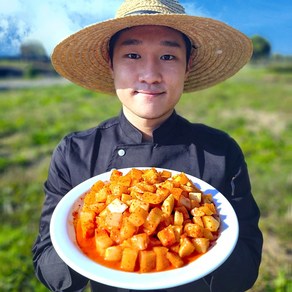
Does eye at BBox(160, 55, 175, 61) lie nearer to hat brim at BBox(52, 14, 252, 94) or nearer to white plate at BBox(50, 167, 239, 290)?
hat brim at BBox(52, 14, 252, 94)

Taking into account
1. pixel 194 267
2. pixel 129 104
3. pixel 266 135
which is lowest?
pixel 266 135

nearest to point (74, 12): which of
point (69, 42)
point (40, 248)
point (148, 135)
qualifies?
point (69, 42)

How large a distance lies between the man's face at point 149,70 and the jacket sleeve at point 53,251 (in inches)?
22.0

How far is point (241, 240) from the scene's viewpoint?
215 centimetres

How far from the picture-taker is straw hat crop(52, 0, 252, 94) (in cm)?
205

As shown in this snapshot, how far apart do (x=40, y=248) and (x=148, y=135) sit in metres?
0.82

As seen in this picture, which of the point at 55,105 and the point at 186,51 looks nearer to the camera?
the point at 186,51

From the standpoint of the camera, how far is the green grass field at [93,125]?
4.21m

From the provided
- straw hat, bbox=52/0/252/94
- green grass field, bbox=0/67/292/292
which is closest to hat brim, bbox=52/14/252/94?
straw hat, bbox=52/0/252/94

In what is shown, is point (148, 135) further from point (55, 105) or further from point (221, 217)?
point (55, 105)

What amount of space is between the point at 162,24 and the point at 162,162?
707 millimetres

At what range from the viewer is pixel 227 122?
967 centimetres

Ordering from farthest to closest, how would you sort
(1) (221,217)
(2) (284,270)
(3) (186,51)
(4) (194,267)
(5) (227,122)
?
(5) (227,122) < (2) (284,270) < (3) (186,51) < (1) (221,217) < (4) (194,267)

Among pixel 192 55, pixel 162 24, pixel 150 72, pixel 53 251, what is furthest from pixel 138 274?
pixel 192 55
